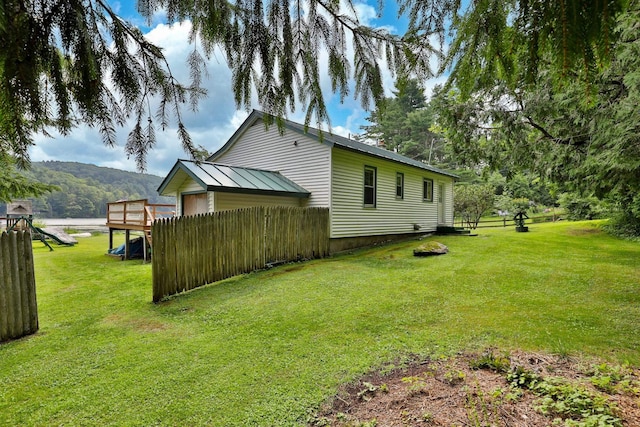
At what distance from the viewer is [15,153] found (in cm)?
216

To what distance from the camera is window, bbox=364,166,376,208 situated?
11.8 metres

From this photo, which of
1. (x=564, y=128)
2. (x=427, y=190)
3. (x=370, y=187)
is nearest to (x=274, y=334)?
(x=370, y=187)

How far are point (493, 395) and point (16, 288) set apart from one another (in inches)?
224

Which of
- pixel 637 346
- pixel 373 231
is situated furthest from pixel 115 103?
pixel 373 231

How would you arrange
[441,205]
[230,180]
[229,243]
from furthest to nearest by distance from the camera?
[441,205], [230,180], [229,243]

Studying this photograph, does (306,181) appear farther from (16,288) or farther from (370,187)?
(16,288)

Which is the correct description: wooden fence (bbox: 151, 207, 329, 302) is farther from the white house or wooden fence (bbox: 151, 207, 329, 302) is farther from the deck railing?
the deck railing

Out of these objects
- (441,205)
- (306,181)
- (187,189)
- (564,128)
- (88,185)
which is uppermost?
(564,128)

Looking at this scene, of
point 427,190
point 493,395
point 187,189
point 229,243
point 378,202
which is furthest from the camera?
point 427,190

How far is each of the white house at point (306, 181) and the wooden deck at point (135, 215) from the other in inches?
50.9

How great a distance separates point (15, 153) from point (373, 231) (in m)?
11.0

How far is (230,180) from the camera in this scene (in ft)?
29.9

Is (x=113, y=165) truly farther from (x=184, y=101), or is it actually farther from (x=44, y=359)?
(x=44, y=359)

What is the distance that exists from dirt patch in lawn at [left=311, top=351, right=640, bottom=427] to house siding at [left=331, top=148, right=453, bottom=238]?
7.68 m
